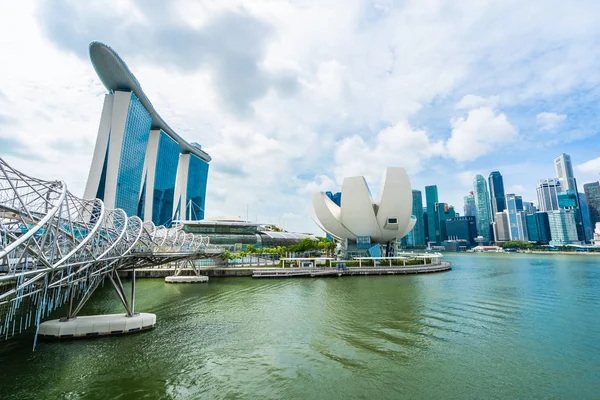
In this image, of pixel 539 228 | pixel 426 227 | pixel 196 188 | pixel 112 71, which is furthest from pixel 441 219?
pixel 112 71

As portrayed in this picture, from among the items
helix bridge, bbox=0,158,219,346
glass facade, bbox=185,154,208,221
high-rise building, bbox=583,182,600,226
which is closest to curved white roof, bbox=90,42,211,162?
glass facade, bbox=185,154,208,221

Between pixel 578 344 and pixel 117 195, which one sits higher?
pixel 117 195

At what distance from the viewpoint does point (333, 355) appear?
35.5ft

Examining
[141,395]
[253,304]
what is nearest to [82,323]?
[141,395]

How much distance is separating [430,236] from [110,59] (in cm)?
17100

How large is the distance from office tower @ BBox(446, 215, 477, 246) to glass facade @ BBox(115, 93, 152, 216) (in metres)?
154

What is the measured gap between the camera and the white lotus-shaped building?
142ft

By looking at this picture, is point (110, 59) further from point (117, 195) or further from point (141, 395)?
point (141, 395)

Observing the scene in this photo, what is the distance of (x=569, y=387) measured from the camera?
8.52m

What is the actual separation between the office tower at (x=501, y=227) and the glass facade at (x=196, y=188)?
478ft

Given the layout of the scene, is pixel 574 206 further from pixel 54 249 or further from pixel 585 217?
pixel 54 249

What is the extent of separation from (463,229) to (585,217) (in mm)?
48015

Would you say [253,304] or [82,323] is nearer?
[82,323]

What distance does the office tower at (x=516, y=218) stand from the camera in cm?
14938
